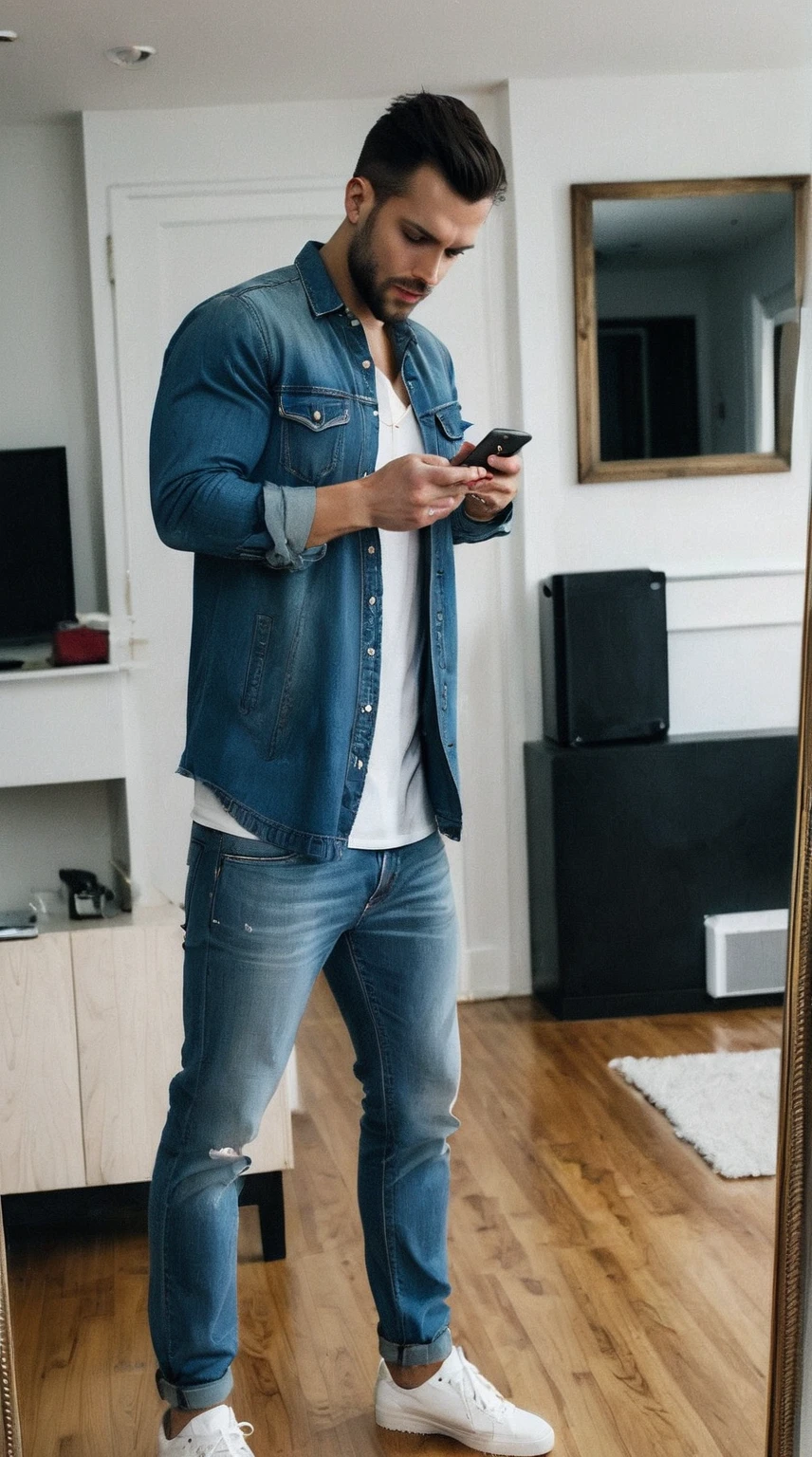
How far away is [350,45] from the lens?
11.5ft

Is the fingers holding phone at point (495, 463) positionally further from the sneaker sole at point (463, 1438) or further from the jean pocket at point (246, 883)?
the sneaker sole at point (463, 1438)

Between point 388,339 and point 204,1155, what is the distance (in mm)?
949

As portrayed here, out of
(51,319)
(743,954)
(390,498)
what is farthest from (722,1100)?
(51,319)

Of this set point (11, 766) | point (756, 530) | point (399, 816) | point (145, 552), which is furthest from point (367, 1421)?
point (756, 530)

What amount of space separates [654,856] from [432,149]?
255 centimetres

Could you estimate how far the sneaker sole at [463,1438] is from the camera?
5.98 ft

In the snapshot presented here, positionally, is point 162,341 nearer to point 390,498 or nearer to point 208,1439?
point 390,498

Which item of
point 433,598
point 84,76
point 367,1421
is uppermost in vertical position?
point 84,76

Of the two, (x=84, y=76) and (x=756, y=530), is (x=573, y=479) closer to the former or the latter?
(x=756, y=530)

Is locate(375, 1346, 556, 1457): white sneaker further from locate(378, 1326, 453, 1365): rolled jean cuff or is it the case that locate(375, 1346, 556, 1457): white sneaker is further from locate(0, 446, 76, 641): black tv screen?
locate(0, 446, 76, 641): black tv screen

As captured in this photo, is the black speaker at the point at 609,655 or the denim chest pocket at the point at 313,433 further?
the black speaker at the point at 609,655

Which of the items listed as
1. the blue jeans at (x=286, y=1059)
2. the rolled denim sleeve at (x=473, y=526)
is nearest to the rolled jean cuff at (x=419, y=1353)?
the blue jeans at (x=286, y=1059)

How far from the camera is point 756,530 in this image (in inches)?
161

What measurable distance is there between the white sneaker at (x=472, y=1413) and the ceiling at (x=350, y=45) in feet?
9.06
